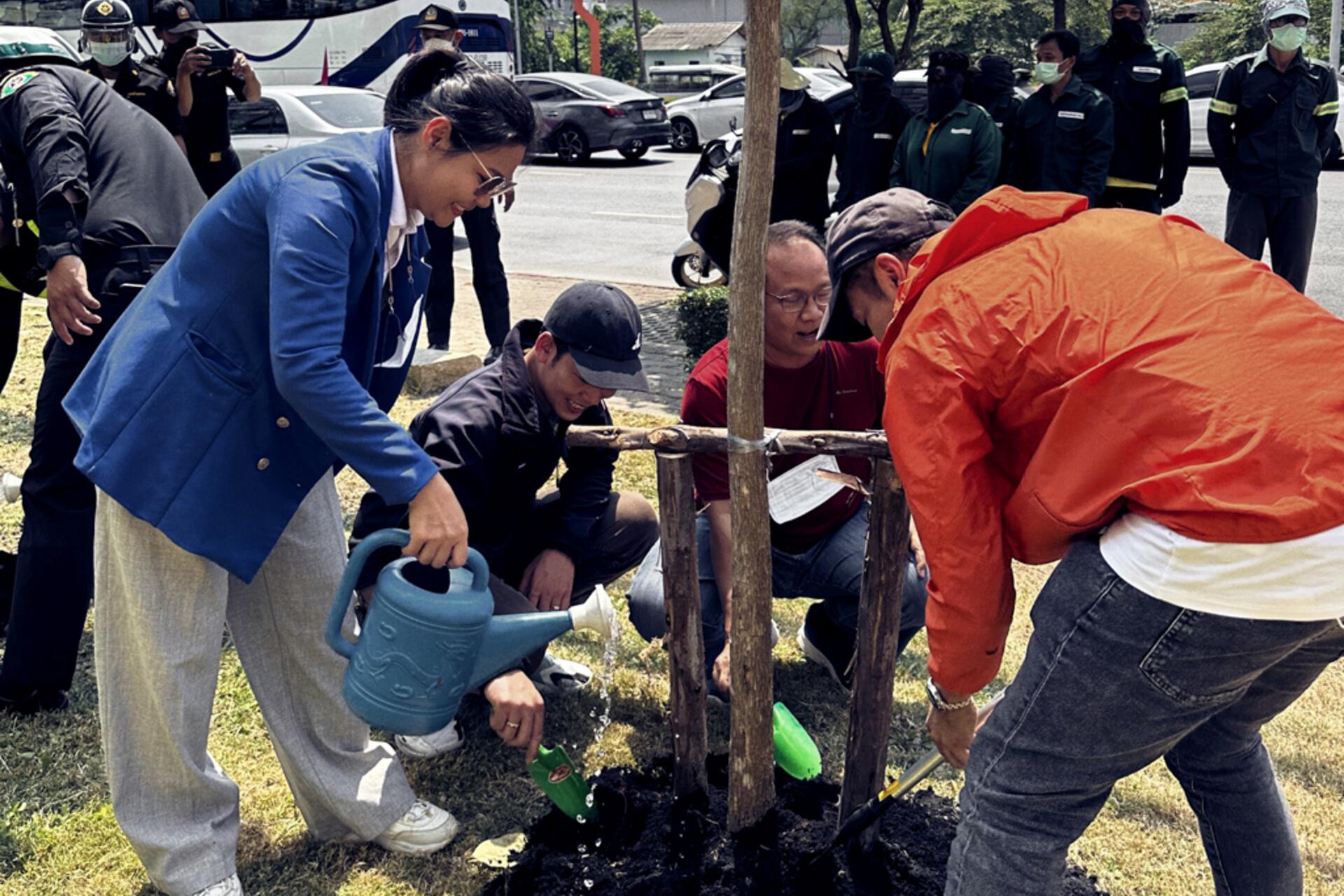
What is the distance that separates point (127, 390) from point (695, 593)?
112cm

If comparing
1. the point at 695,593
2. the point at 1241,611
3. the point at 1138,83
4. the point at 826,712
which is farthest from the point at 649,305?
the point at 1241,611

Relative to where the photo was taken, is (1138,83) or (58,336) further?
(1138,83)

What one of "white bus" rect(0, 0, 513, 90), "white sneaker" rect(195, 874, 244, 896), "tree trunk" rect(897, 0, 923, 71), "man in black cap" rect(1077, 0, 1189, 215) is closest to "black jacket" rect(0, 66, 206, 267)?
"white sneaker" rect(195, 874, 244, 896)

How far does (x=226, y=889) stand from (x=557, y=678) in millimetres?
1120

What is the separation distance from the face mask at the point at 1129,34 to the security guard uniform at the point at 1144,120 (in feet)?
0.11

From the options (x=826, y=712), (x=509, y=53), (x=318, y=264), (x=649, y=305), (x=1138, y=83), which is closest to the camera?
(x=318, y=264)

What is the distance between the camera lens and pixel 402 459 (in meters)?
2.06

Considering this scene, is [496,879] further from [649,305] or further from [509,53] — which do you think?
[509,53]

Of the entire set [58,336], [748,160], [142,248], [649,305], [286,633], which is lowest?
[649,305]

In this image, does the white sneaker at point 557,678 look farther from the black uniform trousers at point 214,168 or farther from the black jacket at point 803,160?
the black uniform trousers at point 214,168

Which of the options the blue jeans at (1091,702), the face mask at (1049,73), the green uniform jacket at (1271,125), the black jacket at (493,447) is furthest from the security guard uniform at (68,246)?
the green uniform jacket at (1271,125)

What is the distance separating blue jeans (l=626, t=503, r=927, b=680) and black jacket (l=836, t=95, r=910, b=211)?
373 centimetres

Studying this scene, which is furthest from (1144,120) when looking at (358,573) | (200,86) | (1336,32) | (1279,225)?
(1336,32)

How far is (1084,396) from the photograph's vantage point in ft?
5.31
